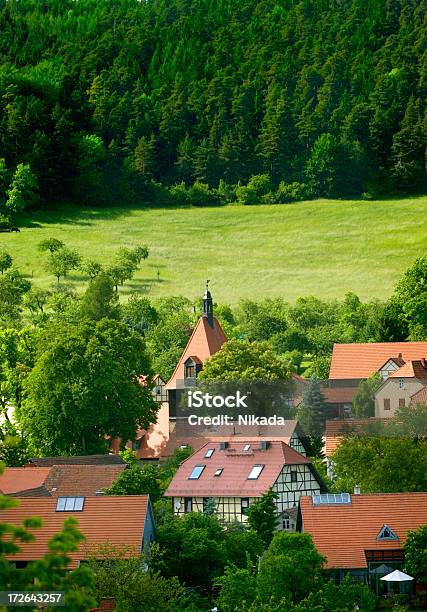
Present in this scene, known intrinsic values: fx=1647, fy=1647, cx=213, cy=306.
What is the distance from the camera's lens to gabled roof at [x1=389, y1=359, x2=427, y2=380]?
237ft

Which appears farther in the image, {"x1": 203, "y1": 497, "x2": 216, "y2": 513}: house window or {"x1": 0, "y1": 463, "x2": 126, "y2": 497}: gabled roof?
{"x1": 203, "y1": 497, "x2": 216, "y2": 513}: house window

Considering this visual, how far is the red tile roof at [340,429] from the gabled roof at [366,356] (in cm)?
1298

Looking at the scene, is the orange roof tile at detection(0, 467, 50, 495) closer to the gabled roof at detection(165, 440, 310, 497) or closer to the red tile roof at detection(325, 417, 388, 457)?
the gabled roof at detection(165, 440, 310, 497)

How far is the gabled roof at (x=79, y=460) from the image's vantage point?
202ft

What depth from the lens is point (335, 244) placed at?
431 feet

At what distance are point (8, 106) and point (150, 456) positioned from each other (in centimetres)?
8392

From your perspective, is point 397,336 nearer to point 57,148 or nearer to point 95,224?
point 95,224

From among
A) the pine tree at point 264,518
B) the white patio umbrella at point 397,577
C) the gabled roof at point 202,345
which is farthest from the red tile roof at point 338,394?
the white patio umbrella at point 397,577

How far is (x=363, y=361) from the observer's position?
8062 cm

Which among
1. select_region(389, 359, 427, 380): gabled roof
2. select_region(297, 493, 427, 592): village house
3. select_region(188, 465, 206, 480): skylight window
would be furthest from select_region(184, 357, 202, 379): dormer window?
select_region(297, 493, 427, 592): village house

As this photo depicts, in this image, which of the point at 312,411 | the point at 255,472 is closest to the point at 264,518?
the point at 255,472

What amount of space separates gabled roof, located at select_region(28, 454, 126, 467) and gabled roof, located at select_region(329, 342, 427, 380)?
19.3 meters

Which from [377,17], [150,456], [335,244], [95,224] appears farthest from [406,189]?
[150,456]

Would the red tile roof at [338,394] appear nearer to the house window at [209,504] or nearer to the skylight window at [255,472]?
the skylight window at [255,472]
